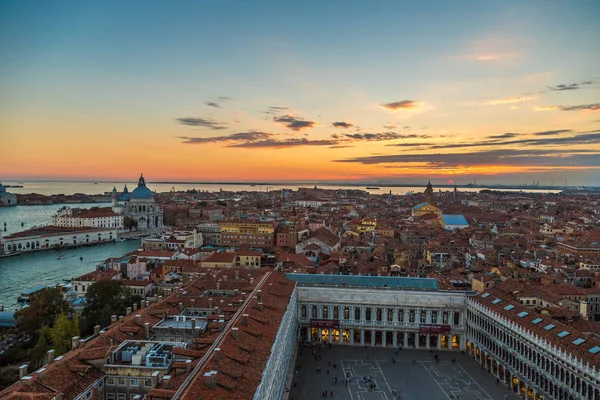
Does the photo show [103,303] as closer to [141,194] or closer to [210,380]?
[210,380]

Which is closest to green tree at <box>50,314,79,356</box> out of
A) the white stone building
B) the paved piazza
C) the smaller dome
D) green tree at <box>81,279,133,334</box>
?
green tree at <box>81,279,133,334</box>

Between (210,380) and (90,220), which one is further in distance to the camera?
(90,220)

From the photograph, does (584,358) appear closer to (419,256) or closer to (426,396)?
(426,396)

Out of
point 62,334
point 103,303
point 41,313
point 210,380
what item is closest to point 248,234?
point 103,303

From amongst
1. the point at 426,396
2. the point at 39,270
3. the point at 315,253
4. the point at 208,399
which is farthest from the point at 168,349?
the point at 39,270

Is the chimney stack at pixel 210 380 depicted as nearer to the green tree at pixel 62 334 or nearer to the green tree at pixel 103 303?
the green tree at pixel 62 334

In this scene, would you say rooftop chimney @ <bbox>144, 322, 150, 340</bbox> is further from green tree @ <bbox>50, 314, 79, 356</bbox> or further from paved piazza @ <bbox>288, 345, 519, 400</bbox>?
paved piazza @ <bbox>288, 345, 519, 400</bbox>
